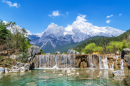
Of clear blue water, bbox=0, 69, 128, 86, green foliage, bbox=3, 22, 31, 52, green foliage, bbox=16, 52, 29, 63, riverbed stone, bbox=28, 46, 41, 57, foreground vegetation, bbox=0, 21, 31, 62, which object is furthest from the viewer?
green foliage, bbox=3, 22, 31, 52

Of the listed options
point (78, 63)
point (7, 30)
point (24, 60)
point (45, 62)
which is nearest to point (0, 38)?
point (7, 30)

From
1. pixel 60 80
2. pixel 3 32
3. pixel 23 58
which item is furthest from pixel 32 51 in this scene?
pixel 60 80

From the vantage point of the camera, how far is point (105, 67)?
109 ft

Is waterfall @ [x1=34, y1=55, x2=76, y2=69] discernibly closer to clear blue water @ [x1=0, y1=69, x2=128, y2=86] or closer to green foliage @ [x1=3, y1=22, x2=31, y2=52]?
green foliage @ [x1=3, y1=22, x2=31, y2=52]

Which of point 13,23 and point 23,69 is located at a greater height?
point 13,23

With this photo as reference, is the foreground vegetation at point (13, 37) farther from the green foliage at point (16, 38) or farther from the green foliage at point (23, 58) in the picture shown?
the green foliage at point (23, 58)

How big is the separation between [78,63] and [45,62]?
32.4 ft

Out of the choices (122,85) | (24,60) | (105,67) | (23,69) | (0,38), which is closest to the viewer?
(122,85)

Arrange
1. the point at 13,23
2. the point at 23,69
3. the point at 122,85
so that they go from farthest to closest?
the point at 13,23 → the point at 23,69 → the point at 122,85

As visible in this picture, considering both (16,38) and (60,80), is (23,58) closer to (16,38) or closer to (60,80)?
(16,38)

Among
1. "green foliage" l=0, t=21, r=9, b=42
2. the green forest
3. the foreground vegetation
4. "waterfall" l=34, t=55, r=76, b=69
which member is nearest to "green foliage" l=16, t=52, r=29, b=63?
"waterfall" l=34, t=55, r=76, b=69

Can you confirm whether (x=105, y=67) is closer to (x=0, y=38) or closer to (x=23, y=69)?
(x=23, y=69)

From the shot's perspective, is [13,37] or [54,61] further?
[13,37]

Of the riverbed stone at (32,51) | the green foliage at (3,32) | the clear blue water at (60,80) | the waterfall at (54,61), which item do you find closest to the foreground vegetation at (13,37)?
the green foliage at (3,32)
